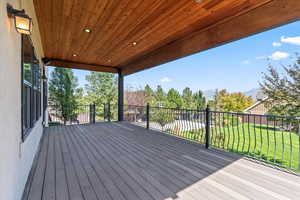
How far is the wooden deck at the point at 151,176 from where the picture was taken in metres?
1.88

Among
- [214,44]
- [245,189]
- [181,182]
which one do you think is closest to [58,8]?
[214,44]

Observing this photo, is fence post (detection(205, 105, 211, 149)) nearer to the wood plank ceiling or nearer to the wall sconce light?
the wood plank ceiling

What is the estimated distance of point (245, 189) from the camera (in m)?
1.97

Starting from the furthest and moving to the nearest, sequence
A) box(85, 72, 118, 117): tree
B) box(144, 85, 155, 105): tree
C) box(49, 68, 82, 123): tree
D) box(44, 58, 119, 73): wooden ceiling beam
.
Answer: box(144, 85, 155, 105): tree → box(85, 72, 118, 117): tree → box(49, 68, 82, 123): tree → box(44, 58, 119, 73): wooden ceiling beam

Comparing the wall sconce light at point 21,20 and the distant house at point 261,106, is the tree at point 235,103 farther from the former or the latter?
the wall sconce light at point 21,20

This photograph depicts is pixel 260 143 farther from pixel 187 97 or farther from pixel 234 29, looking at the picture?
→ pixel 187 97

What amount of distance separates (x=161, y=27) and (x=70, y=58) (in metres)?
4.42

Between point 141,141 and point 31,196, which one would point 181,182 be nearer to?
point 31,196

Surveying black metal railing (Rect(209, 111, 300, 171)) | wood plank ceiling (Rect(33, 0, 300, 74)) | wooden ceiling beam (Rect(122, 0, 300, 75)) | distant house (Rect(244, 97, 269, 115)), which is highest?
wood plank ceiling (Rect(33, 0, 300, 74))

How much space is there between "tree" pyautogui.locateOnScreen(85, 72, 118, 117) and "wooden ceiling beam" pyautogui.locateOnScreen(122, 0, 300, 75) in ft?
49.9

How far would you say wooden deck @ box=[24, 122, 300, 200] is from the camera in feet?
6.17

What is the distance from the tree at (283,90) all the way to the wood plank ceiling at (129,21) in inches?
105

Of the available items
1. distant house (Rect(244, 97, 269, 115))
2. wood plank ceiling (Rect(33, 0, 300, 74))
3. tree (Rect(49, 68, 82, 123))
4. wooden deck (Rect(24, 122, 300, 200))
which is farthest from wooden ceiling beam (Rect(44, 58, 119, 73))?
tree (Rect(49, 68, 82, 123))

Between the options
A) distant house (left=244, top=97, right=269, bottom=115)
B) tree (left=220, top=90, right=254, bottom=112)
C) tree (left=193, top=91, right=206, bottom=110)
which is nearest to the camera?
distant house (left=244, top=97, right=269, bottom=115)
